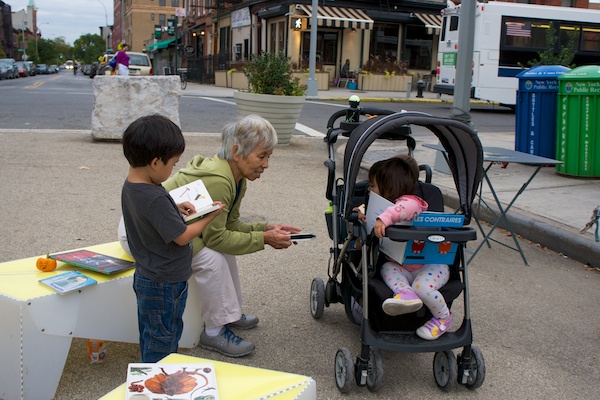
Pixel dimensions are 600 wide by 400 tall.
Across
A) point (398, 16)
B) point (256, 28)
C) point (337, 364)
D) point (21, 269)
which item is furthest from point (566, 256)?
point (256, 28)

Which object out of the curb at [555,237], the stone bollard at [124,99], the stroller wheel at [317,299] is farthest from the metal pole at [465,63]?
the stone bollard at [124,99]

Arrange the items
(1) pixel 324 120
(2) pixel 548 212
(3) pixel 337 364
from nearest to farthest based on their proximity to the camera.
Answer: (3) pixel 337 364, (2) pixel 548 212, (1) pixel 324 120

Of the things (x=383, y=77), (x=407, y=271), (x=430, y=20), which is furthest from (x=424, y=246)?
(x=430, y=20)

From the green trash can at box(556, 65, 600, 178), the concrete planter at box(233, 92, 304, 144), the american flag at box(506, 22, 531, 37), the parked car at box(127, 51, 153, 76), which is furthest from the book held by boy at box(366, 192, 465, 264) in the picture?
the parked car at box(127, 51, 153, 76)

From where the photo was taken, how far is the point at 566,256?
18.1 feet

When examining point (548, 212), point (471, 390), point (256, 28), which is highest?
point (256, 28)

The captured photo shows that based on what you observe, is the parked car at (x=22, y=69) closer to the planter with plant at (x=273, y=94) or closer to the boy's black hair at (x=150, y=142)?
the planter with plant at (x=273, y=94)

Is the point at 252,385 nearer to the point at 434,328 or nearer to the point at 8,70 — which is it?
the point at 434,328

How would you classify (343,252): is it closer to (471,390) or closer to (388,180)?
(388,180)

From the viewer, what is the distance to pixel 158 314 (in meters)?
2.88

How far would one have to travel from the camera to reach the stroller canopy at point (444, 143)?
10.7 ft

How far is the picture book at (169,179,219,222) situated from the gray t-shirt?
120 millimetres

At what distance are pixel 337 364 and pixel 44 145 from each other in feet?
26.2

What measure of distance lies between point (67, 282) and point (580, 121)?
23.1 ft
